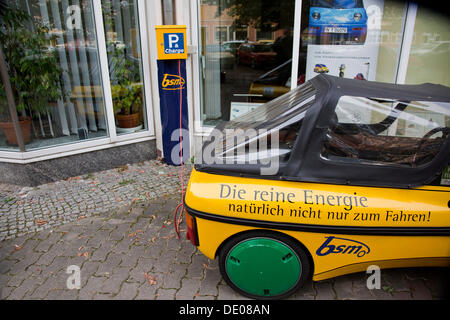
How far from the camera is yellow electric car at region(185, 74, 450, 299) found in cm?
223

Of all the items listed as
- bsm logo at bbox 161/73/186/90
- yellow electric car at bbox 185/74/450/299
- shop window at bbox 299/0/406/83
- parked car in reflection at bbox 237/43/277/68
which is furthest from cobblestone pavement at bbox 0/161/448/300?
shop window at bbox 299/0/406/83

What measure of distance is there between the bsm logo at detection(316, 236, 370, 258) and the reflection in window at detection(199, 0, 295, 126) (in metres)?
3.85

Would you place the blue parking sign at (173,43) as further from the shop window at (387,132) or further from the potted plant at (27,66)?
the shop window at (387,132)

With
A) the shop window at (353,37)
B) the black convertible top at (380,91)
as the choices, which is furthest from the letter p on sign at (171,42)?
the black convertible top at (380,91)

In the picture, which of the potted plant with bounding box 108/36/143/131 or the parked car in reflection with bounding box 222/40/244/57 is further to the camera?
the parked car in reflection with bounding box 222/40/244/57

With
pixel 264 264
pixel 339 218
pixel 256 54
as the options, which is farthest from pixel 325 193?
pixel 256 54

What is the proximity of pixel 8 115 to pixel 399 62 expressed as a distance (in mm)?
6162

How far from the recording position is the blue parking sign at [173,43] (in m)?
4.68

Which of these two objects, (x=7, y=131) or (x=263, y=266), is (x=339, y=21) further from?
(x=7, y=131)

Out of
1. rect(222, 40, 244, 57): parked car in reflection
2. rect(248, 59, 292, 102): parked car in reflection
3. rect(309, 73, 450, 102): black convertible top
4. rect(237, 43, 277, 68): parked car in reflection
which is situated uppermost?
rect(222, 40, 244, 57): parked car in reflection

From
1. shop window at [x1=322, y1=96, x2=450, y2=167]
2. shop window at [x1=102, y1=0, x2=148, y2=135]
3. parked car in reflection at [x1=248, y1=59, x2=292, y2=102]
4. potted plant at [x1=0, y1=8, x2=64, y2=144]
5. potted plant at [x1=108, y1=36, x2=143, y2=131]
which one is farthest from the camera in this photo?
parked car in reflection at [x1=248, y1=59, x2=292, y2=102]

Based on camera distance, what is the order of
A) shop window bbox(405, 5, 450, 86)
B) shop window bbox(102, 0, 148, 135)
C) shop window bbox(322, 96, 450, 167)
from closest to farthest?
shop window bbox(322, 96, 450, 167)
shop window bbox(405, 5, 450, 86)
shop window bbox(102, 0, 148, 135)

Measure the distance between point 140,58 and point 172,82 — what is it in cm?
88

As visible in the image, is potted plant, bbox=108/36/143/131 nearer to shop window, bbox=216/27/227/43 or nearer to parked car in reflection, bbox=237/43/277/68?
shop window, bbox=216/27/227/43
